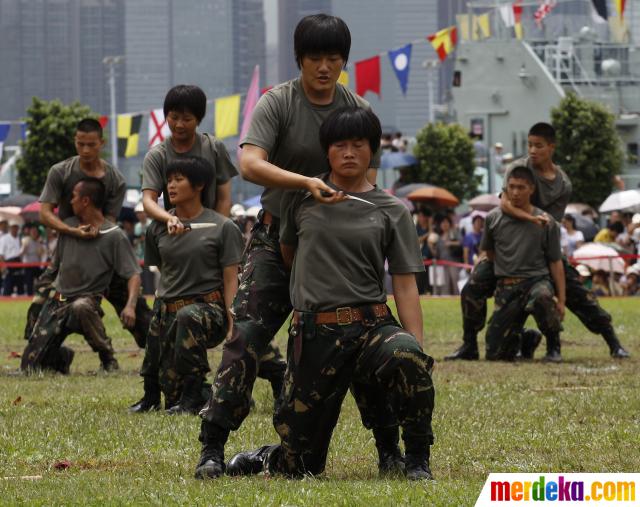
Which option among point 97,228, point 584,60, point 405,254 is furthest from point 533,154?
point 584,60

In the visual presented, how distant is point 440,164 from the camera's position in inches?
2660

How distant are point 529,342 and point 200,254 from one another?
223 inches

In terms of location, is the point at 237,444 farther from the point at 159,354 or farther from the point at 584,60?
the point at 584,60

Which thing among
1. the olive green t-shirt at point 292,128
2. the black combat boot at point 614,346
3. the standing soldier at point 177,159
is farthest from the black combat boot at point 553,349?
the olive green t-shirt at point 292,128

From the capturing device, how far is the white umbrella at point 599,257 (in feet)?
87.3

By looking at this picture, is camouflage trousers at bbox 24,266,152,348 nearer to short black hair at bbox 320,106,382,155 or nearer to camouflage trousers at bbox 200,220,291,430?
camouflage trousers at bbox 200,220,291,430

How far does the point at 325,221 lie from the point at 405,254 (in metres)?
0.38

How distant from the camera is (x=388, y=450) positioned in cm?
764

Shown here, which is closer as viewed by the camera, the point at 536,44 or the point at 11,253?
the point at 11,253

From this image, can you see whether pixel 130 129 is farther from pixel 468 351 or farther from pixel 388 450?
pixel 388 450

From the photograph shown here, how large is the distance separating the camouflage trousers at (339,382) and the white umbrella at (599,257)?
62.9 feet

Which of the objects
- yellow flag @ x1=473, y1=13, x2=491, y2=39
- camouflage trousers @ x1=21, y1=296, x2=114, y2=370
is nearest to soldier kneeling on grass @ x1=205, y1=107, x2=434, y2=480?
camouflage trousers @ x1=21, y1=296, x2=114, y2=370

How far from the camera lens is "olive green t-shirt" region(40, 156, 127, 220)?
13555mm

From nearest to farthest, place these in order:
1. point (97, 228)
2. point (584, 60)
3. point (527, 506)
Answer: point (527, 506)
point (97, 228)
point (584, 60)
